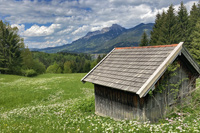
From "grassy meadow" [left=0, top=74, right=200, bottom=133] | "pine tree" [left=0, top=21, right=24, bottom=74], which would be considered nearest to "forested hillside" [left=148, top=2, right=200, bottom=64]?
"grassy meadow" [left=0, top=74, right=200, bottom=133]

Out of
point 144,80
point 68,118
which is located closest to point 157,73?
point 144,80

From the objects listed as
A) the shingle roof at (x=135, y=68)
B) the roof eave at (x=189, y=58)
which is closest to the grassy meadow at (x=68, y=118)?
the roof eave at (x=189, y=58)

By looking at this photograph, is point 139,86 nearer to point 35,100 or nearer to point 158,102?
point 158,102

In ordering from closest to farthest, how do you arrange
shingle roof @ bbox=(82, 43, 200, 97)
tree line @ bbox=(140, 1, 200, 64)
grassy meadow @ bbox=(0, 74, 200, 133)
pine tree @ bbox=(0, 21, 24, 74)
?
grassy meadow @ bbox=(0, 74, 200, 133), shingle roof @ bbox=(82, 43, 200, 97), tree line @ bbox=(140, 1, 200, 64), pine tree @ bbox=(0, 21, 24, 74)

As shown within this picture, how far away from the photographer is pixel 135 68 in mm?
10031

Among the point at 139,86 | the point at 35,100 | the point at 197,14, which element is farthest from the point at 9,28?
the point at 197,14

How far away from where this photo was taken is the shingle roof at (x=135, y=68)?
8.52 m

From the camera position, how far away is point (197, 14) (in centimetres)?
4819

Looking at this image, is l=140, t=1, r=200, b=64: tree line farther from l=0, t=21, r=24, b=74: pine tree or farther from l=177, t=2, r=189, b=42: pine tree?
l=0, t=21, r=24, b=74: pine tree

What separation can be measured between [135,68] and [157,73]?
1.89 metres

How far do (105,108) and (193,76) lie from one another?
7398mm

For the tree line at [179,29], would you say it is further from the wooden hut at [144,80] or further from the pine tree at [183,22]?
the wooden hut at [144,80]

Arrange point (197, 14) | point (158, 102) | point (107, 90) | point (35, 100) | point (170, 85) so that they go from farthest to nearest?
1. point (197, 14)
2. point (35, 100)
3. point (107, 90)
4. point (170, 85)
5. point (158, 102)

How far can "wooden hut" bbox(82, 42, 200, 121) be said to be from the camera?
347 inches
